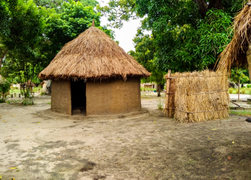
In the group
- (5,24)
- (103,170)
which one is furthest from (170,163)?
(5,24)

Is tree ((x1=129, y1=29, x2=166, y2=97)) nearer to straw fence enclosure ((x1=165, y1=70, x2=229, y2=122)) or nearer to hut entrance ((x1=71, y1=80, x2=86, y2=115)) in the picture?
hut entrance ((x1=71, y1=80, x2=86, y2=115))

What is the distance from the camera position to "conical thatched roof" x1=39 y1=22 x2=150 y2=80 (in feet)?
27.0

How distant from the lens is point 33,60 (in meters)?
17.0

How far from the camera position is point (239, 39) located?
3.66 meters

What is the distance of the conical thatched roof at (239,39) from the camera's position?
3359mm

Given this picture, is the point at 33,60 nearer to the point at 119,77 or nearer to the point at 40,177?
the point at 119,77

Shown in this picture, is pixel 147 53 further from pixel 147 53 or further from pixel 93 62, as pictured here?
pixel 93 62

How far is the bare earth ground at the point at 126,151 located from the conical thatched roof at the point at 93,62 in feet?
6.44

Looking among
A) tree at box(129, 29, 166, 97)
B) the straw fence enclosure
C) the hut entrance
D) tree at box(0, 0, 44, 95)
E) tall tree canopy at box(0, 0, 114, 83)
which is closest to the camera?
the straw fence enclosure

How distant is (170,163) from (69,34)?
1323 cm

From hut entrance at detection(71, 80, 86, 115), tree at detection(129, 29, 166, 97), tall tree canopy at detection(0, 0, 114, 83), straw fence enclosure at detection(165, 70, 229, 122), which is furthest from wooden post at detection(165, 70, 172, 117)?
tree at detection(129, 29, 166, 97)

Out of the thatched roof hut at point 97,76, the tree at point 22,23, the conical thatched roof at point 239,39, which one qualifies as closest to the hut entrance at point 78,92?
the thatched roof hut at point 97,76

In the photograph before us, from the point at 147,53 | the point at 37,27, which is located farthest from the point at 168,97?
the point at 147,53

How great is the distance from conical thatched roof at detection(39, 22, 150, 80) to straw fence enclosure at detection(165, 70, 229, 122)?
7.31 ft
